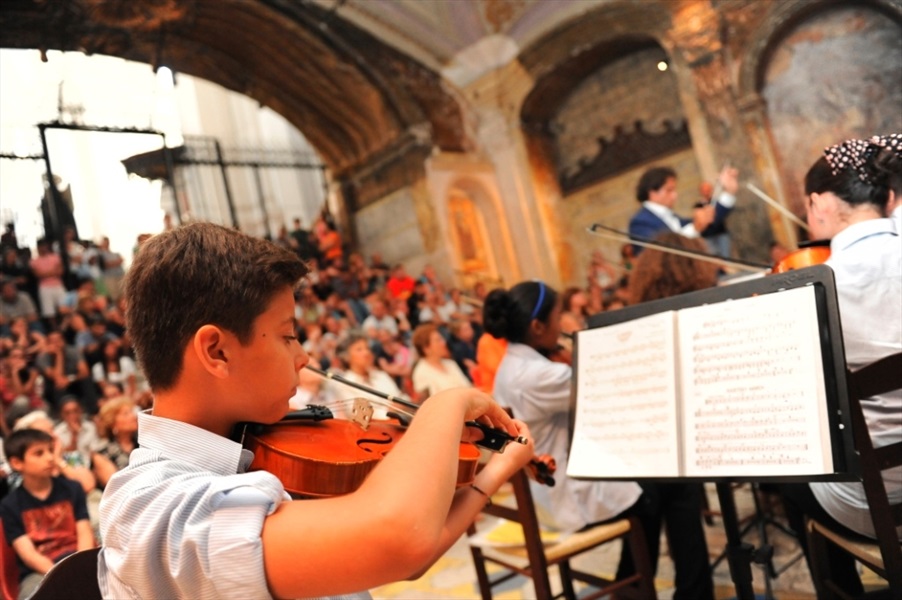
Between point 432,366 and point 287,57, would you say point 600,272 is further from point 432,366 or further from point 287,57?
point 287,57

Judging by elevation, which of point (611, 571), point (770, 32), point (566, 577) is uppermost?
point (770, 32)

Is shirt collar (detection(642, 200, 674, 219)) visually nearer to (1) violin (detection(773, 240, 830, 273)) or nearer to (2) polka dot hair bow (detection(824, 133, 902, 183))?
(1) violin (detection(773, 240, 830, 273))

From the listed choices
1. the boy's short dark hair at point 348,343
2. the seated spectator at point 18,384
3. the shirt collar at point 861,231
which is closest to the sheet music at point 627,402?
the shirt collar at point 861,231

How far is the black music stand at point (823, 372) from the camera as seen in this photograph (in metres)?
1.60

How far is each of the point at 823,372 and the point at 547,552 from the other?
1111 millimetres

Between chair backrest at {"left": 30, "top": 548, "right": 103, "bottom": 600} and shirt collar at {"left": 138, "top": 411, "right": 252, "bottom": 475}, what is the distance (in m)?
0.70

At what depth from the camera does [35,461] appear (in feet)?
9.28

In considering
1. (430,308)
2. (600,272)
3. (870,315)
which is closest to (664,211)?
(600,272)

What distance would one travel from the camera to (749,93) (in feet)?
9.27

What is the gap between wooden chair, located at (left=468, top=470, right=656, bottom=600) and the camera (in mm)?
2260

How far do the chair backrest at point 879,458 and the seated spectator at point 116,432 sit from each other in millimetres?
3293

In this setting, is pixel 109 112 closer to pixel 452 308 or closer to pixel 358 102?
pixel 358 102

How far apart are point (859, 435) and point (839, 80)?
1.34m

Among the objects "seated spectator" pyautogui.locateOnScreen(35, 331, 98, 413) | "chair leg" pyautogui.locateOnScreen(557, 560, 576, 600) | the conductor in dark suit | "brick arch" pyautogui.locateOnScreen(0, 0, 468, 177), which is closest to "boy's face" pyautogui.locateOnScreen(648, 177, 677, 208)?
the conductor in dark suit
